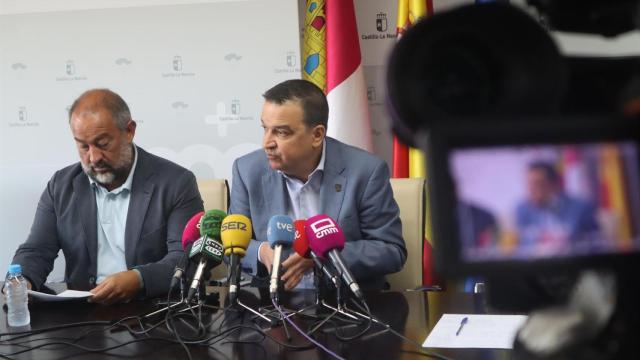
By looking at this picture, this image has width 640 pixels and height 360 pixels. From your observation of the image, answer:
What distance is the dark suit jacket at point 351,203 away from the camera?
2.13 meters

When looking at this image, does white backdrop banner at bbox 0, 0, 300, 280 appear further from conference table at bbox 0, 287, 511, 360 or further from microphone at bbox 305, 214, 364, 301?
microphone at bbox 305, 214, 364, 301

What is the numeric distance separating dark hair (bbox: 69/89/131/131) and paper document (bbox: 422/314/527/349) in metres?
1.41

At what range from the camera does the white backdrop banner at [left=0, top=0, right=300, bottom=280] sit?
3678 mm

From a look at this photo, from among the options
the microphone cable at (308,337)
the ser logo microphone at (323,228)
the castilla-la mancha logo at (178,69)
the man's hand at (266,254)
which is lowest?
the microphone cable at (308,337)

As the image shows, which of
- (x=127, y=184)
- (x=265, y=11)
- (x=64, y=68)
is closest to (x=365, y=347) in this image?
(x=127, y=184)

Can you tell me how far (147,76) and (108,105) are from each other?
1382mm

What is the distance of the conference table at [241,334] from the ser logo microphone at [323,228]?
8.9 inches

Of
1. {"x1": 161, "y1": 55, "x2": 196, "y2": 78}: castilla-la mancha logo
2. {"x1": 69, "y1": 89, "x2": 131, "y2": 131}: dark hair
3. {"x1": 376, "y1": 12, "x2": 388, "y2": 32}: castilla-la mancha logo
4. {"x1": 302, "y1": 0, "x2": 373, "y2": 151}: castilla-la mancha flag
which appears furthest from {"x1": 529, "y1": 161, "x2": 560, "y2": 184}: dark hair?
{"x1": 376, "y1": 12, "x2": 388, "y2": 32}: castilla-la mancha logo

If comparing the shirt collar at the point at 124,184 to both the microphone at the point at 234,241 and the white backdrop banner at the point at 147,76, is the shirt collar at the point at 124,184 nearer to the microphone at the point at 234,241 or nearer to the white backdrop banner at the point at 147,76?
the microphone at the point at 234,241

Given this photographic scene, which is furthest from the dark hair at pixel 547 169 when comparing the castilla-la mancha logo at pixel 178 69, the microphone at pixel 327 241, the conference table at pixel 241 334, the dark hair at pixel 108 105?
the castilla-la mancha logo at pixel 178 69

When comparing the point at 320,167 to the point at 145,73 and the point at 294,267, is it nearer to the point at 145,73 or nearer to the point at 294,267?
the point at 294,267

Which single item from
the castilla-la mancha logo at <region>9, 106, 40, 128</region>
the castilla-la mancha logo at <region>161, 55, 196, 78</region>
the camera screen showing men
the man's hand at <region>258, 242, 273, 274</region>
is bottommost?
the man's hand at <region>258, 242, 273, 274</region>

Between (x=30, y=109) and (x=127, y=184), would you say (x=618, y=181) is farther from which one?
(x=30, y=109)

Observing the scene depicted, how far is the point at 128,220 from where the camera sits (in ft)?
7.97
